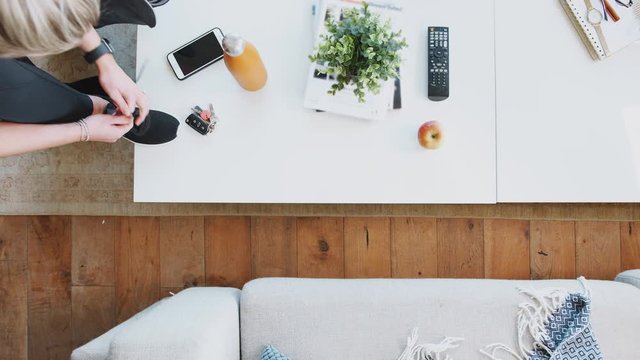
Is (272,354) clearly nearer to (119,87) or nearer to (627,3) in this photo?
(119,87)

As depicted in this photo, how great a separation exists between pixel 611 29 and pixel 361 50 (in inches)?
25.5

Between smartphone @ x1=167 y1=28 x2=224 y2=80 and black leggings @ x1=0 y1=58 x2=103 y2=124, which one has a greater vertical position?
smartphone @ x1=167 y1=28 x2=224 y2=80

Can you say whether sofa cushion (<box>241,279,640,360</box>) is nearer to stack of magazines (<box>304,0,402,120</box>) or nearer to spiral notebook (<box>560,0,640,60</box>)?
stack of magazines (<box>304,0,402,120</box>)

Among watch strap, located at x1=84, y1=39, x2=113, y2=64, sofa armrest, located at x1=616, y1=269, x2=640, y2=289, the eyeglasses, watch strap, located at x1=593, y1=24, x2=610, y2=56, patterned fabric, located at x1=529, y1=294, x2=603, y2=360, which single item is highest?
the eyeglasses

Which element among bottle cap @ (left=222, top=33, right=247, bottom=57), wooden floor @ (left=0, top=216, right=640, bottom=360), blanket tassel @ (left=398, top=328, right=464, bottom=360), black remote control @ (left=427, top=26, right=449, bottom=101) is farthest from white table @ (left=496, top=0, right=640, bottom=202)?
bottle cap @ (left=222, top=33, right=247, bottom=57)

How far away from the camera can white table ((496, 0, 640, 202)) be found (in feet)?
4.01

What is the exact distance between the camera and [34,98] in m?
1.14

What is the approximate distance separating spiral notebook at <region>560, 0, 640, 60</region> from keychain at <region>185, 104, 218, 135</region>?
0.93 metres

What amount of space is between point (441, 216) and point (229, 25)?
96 centimetres

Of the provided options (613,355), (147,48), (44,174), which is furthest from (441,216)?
(44,174)

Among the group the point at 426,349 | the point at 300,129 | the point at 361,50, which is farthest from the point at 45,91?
the point at 426,349

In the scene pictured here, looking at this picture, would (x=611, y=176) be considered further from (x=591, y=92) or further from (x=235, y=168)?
(x=235, y=168)

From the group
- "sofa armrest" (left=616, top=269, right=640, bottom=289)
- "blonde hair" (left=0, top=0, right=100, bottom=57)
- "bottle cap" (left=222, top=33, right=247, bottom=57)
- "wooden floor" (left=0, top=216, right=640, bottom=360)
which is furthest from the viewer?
"wooden floor" (left=0, top=216, right=640, bottom=360)

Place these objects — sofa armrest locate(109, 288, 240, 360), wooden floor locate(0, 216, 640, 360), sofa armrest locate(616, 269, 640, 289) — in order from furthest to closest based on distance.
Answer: wooden floor locate(0, 216, 640, 360) < sofa armrest locate(616, 269, 640, 289) < sofa armrest locate(109, 288, 240, 360)
